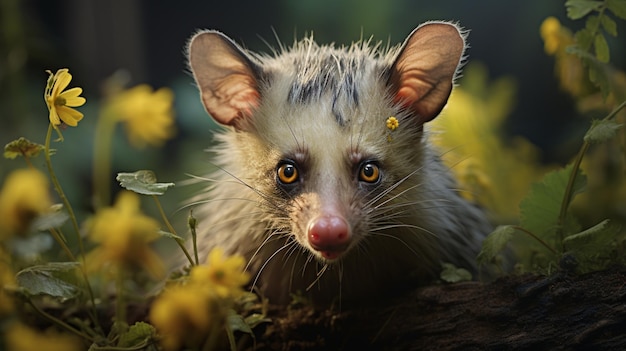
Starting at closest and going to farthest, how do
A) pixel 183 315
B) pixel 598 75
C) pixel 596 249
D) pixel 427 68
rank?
pixel 183 315 < pixel 596 249 < pixel 598 75 < pixel 427 68

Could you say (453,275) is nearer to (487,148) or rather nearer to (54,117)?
(54,117)

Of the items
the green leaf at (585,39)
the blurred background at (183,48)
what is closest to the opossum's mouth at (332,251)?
the green leaf at (585,39)

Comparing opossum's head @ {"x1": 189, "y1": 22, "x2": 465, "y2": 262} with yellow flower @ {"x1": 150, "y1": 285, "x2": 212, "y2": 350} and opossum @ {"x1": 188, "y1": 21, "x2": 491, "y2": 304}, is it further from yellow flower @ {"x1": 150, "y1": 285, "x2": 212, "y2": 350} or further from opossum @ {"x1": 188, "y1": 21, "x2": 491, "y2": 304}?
yellow flower @ {"x1": 150, "y1": 285, "x2": 212, "y2": 350}

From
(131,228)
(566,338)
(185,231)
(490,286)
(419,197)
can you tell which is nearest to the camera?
(131,228)

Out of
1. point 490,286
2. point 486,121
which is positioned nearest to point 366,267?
point 490,286

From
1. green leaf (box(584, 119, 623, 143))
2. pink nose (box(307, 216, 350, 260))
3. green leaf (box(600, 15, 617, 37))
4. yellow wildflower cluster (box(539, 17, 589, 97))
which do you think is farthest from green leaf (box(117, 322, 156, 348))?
yellow wildflower cluster (box(539, 17, 589, 97))

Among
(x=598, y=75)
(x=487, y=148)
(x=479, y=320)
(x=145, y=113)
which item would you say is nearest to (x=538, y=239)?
(x=479, y=320)

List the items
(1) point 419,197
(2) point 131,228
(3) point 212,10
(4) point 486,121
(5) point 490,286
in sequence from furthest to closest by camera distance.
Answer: (3) point 212,10
(4) point 486,121
(1) point 419,197
(5) point 490,286
(2) point 131,228

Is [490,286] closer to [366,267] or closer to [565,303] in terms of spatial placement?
[565,303]
